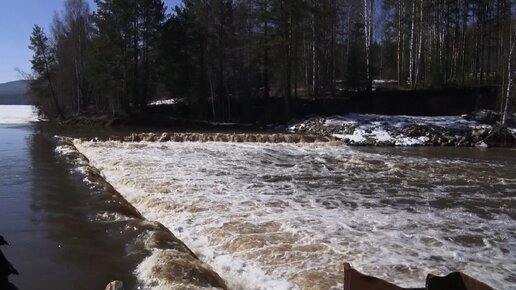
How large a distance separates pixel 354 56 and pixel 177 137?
14479 mm

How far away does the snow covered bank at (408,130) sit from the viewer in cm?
2355

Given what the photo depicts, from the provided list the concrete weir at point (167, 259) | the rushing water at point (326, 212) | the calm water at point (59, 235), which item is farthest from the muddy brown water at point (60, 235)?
the rushing water at point (326, 212)

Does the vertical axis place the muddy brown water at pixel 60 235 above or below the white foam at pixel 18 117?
below

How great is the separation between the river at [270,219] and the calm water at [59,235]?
0.03 meters

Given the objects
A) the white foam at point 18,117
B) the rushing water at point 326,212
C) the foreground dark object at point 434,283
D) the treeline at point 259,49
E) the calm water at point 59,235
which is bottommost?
the rushing water at point 326,212

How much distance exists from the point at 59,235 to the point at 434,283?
250 inches

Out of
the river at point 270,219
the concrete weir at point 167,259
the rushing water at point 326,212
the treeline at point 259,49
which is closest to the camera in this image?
the concrete weir at point 167,259

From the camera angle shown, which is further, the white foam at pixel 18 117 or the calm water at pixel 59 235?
the white foam at pixel 18 117

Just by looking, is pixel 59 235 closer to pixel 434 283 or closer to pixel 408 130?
pixel 434 283

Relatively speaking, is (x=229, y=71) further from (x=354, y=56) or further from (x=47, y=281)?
(x=47, y=281)

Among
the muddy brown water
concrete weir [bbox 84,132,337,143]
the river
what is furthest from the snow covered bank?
the muddy brown water

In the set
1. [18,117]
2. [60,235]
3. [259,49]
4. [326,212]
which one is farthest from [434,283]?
[18,117]

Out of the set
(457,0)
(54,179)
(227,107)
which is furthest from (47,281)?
(457,0)

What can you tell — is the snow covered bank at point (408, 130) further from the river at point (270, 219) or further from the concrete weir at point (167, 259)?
the concrete weir at point (167, 259)
